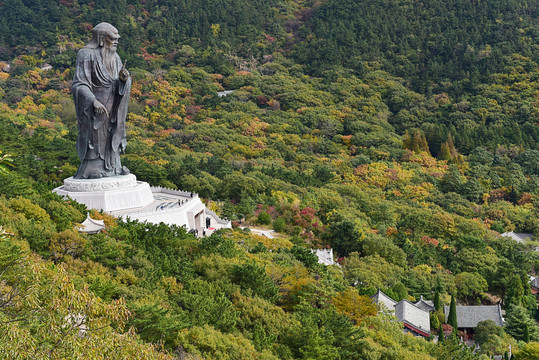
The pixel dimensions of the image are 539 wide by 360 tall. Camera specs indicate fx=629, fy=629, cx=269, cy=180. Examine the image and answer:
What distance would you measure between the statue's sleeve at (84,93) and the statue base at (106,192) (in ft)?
4.46

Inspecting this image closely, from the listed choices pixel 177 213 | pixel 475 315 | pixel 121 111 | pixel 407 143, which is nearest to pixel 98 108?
pixel 121 111

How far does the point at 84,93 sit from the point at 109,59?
184cm

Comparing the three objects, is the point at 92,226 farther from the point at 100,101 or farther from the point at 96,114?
the point at 100,101

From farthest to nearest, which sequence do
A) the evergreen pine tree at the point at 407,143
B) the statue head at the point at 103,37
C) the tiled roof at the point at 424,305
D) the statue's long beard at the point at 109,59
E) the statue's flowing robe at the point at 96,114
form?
the evergreen pine tree at the point at 407,143, the tiled roof at the point at 424,305, the statue's long beard at the point at 109,59, the statue head at the point at 103,37, the statue's flowing robe at the point at 96,114

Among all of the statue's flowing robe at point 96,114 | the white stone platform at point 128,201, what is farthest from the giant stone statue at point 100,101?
the white stone platform at point 128,201

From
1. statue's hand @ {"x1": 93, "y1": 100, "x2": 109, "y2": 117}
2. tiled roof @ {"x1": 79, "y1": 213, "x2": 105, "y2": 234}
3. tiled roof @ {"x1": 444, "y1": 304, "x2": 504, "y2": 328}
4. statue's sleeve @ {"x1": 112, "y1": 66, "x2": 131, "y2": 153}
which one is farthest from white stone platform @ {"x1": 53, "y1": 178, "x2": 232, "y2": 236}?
tiled roof @ {"x1": 444, "y1": 304, "x2": 504, "y2": 328}

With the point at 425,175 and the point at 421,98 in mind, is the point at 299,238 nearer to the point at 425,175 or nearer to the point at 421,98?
the point at 425,175

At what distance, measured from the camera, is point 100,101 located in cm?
2502

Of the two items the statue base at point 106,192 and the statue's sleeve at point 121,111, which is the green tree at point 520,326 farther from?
the statue's sleeve at point 121,111

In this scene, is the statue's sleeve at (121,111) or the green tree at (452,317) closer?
the statue's sleeve at (121,111)

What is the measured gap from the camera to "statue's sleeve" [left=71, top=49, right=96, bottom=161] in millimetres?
24484

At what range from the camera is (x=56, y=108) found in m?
57.1

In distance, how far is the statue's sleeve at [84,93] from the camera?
80.3ft

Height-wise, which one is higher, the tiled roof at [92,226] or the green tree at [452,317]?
the tiled roof at [92,226]
